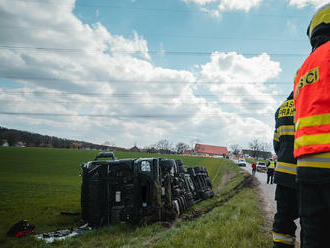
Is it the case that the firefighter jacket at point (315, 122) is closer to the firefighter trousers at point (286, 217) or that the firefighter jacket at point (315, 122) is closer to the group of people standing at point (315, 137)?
the group of people standing at point (315, 137)

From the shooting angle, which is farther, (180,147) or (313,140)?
(180,147)

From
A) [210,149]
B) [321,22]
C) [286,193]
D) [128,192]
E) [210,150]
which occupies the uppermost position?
[321,22]

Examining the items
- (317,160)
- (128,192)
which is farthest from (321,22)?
(128,192)

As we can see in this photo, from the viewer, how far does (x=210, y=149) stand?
13238 cm

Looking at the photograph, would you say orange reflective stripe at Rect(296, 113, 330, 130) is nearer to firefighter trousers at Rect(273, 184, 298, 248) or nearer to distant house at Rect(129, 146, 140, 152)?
firefighter trousers at Rect(273, 184, 298, 248)

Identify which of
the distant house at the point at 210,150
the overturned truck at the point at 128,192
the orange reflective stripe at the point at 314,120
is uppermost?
the orange reflective stripe at the point at 314,120

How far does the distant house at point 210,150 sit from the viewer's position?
12900cm

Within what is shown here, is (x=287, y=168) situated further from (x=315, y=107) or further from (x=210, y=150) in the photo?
(x=210, y=150)

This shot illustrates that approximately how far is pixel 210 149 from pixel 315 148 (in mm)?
133464

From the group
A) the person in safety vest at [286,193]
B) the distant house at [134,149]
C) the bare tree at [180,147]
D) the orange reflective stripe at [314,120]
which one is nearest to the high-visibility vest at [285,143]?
the person in safety vest at [286,193]

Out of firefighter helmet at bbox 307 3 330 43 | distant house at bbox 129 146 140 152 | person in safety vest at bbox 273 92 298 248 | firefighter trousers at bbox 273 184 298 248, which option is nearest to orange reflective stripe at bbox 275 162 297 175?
person in safety vest at bbox 273 92 298 248

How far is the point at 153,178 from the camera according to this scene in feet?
20.5

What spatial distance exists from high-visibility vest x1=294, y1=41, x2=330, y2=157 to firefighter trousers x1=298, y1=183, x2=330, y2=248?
0.23 meters

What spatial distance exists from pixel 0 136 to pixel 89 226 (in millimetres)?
86962
